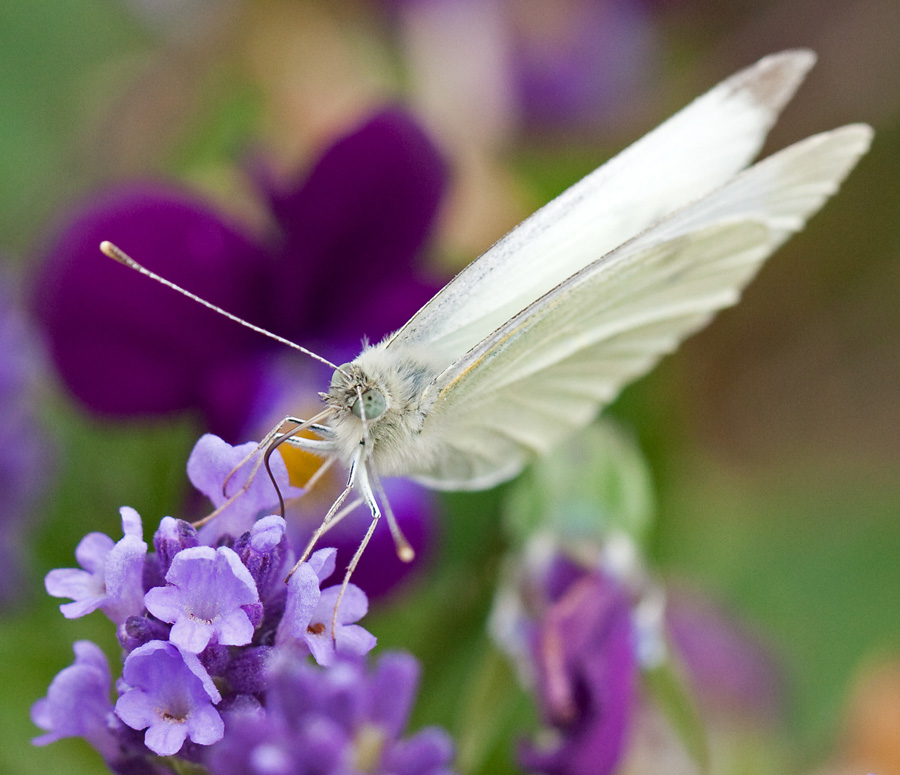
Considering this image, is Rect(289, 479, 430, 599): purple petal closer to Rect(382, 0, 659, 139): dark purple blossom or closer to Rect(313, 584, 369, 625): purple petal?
Rect(313, 584, 369, 625): purple petal

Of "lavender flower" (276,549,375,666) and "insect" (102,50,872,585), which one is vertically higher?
"insect" (102,50,872,585)

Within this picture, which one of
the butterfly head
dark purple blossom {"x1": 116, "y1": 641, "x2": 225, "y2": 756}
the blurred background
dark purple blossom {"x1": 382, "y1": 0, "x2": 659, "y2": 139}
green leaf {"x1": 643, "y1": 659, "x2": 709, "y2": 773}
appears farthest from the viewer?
dark purple blossom {"x1": 382, "y1": 0, "x2": 659, "y2": 139}

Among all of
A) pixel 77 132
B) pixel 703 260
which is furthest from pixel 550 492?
pixel 77 132

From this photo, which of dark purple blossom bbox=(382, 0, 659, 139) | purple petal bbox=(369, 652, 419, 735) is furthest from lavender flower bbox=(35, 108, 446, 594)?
dark purple blossom bbox=(382, 0, 659, 139)

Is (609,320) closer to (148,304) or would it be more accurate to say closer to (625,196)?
(625,196)

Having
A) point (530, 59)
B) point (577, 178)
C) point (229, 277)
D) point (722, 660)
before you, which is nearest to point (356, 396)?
point (229, 277)

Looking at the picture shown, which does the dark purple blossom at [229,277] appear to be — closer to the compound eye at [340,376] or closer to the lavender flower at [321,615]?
the compound eye at [340,376]

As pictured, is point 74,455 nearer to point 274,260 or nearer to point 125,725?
point 274,260

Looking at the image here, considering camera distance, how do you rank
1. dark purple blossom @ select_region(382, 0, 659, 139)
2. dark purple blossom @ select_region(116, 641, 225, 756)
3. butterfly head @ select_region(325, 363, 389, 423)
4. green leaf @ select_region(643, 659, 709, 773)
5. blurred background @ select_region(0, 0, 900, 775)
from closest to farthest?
dark purple blossom @ select_region(116, 641, 225, 756)
butterfly head @ select_region(325, 363, 389, 423)
green leaf @ select_region(643, 659, 709, 773)
blurred background @ select_region(0, 0, 900, 775)
dark purple blossom @ select_region(382, 0, 659, 139)
